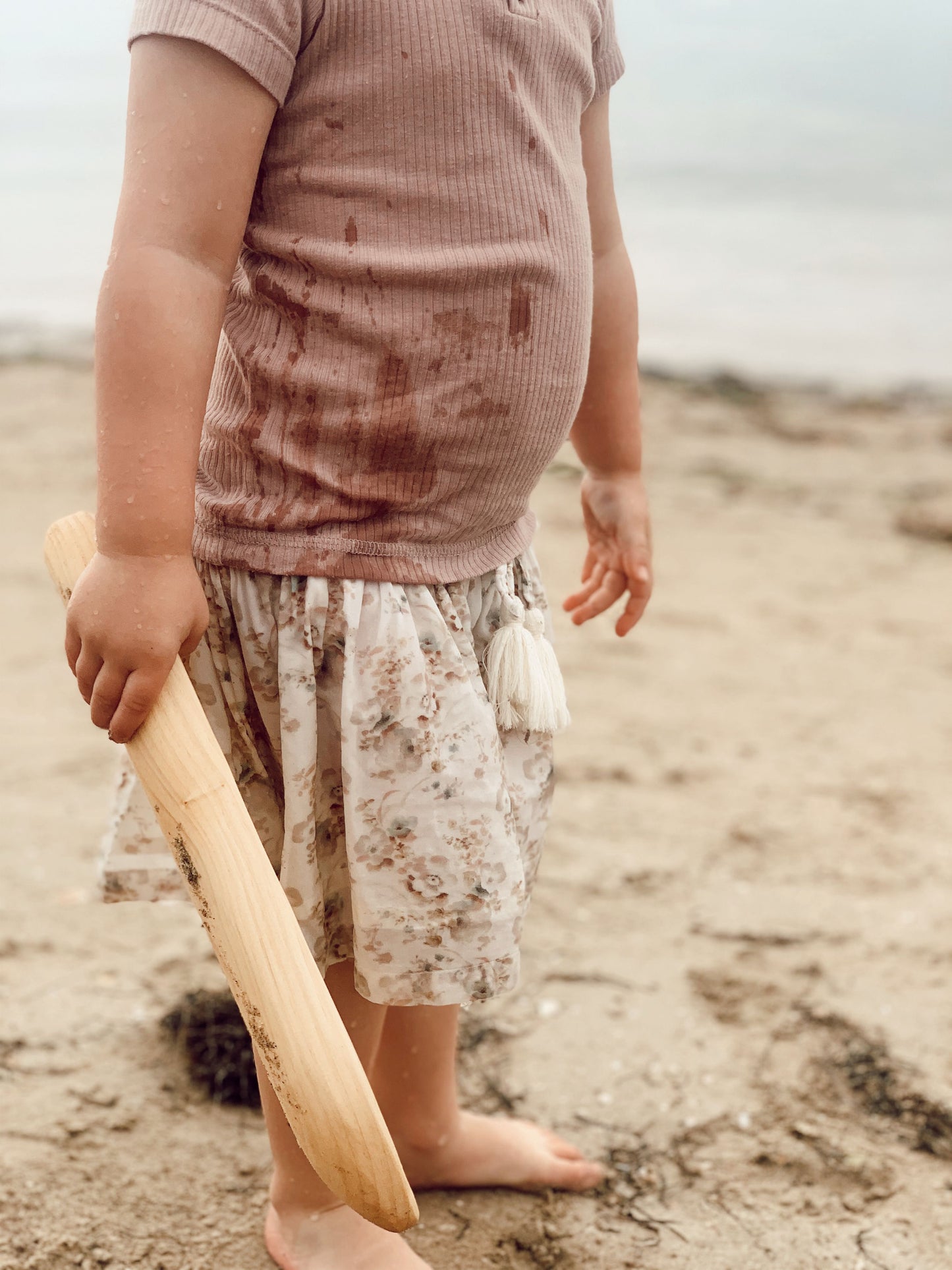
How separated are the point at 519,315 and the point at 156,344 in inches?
12.1

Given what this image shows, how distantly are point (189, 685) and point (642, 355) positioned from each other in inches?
256

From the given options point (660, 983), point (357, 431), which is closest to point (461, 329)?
point (357, 431)

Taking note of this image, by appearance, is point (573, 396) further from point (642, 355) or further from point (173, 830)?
point (642, 355)

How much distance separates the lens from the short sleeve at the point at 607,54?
1242 mm

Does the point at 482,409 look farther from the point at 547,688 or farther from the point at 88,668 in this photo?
the point at 88,668

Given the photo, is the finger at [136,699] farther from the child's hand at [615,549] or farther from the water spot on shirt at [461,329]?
the child's hand at [615,549]

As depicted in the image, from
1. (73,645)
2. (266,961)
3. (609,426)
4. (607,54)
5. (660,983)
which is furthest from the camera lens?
(660,983)

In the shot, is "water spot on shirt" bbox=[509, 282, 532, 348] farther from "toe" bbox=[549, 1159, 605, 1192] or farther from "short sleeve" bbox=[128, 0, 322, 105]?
"toe" bbox=[549, 1159, 605, 1192]

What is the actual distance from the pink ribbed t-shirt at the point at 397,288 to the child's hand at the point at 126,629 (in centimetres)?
13

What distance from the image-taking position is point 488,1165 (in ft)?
4.88

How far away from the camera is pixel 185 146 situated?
3.17 feet

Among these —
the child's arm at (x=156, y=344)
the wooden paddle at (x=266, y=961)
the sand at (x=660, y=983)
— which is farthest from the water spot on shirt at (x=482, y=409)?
the sand at (x=660, y=983)

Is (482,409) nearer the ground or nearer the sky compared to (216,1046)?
nearer the sky

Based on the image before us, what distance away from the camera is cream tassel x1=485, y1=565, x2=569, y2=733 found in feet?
3.87
